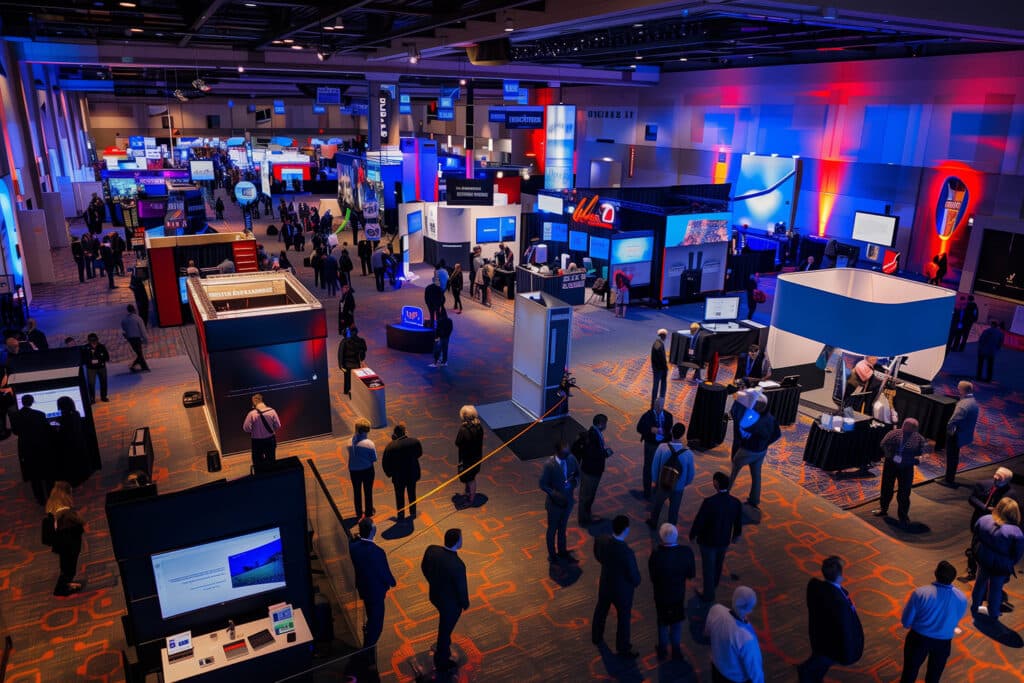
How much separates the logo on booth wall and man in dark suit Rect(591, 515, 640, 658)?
1862cm

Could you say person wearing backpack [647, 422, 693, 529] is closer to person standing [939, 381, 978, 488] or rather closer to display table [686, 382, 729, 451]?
display table [686, 382, 729, 451]

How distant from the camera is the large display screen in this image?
59.6ft

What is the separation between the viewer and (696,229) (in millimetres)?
18500

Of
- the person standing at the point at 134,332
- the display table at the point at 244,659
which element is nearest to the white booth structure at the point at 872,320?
the display table at the point at 244,659

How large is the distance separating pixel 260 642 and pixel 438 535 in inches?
115

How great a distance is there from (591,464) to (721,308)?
705cm

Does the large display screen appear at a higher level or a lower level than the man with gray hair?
higher

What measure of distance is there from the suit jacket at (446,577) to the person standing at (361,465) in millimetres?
2125

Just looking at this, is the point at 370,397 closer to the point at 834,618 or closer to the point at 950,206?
the point at 834,618

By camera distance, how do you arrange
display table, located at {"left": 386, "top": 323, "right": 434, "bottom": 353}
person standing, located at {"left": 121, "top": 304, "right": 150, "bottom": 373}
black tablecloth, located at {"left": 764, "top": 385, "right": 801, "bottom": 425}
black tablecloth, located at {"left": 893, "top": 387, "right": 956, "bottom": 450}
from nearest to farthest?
1. black tablecloth, located at {"left": 893, "top": 387, "right": 956, "bottom": 450}
2. black tablecloth, located at {"left": 764, "top": 385, "right": 801, "bottom": 425}
3. person standing, located at {"left": 121, "top": 304, "right": 150, "bottom": 373}
4. display table, located at {"left": 386, "top": 323, "right": 434, "bottom": 353}

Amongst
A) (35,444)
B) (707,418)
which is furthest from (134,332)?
(707,418)

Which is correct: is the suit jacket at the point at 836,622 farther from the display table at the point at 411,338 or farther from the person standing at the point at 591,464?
the display table at the point at 411,338

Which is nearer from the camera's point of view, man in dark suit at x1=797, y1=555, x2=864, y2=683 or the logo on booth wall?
man in dark suit at x1=797, y1=555, x2=864, y2=683

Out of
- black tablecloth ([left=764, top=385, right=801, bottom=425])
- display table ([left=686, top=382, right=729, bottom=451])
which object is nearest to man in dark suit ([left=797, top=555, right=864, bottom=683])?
display table ([left=686, top=382, right=729, bottom=451])
